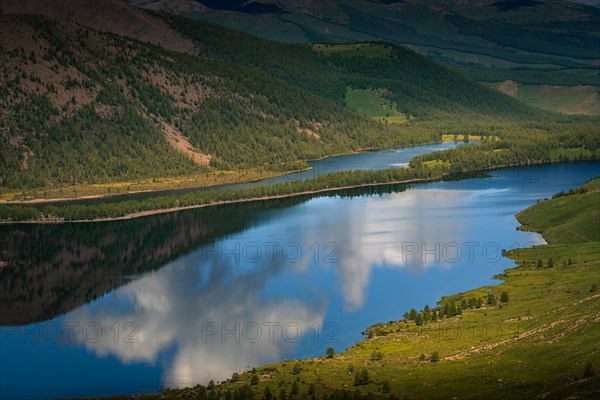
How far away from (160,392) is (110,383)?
25.4ft

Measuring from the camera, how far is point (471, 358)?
13175cm

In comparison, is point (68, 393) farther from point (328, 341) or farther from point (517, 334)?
point (517, 334)

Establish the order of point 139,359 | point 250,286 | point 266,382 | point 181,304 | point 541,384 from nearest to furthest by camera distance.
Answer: point 541,384 < point 266,382 < point 139,359 < point 181,304 < point 250,286

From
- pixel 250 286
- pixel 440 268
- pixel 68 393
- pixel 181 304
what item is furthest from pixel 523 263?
pixel 68 393

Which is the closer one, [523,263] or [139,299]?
[139,299]

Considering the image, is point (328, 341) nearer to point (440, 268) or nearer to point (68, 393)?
point (68, 393)

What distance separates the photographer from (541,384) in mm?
113312

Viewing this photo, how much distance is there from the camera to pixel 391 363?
133 meters

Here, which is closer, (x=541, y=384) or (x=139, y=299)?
(x=541, y=384)

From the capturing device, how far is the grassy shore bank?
117 m

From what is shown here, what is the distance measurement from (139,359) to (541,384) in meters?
49.4

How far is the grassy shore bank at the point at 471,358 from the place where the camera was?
117 m

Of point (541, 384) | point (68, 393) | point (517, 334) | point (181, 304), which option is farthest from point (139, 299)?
point (541, 384)

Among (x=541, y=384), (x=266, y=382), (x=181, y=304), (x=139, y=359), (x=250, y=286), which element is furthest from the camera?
(x=250, y=286)
